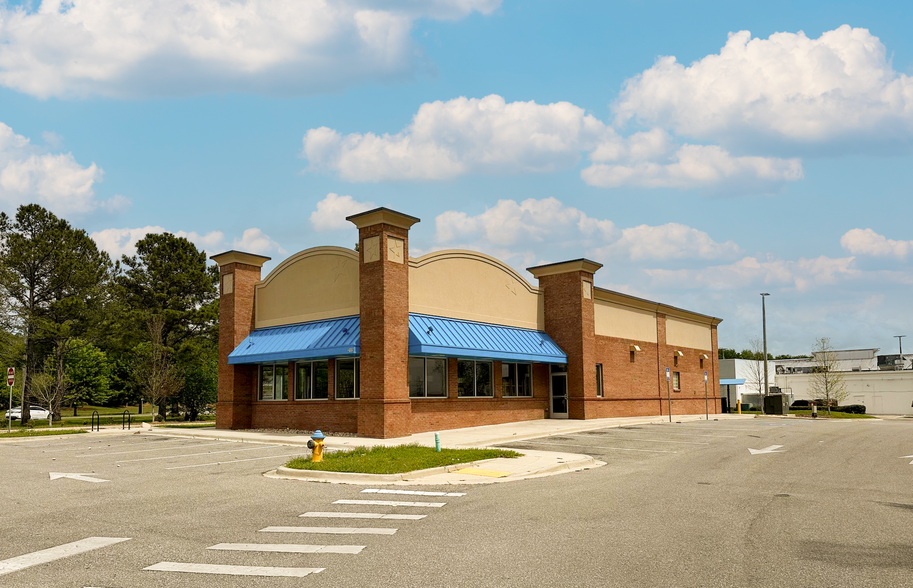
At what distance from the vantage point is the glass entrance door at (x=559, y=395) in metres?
34.1

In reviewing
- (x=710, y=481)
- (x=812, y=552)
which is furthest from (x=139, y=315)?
(x=812, y=552)

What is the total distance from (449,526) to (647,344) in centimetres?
3320

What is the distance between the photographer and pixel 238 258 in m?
32.2

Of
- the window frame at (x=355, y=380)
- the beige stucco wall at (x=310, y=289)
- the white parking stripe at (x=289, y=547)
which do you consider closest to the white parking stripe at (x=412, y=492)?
the white parking stripe at (x=289, y=547)

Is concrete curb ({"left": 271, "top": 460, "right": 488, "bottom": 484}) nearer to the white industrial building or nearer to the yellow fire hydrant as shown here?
the yellow fire hydrant

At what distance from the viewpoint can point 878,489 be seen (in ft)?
41.8

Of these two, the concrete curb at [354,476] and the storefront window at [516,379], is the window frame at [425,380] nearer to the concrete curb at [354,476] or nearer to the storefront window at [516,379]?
the storefront window at [516,379]

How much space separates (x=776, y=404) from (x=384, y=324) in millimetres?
31515

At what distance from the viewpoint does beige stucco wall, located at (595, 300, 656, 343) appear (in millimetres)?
36469

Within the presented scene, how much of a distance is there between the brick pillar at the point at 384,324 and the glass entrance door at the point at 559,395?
10502mm

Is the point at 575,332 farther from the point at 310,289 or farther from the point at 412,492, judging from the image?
the point at 412,492

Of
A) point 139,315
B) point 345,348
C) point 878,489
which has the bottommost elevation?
point 878,489

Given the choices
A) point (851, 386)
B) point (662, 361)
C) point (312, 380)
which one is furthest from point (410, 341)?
point (851, 386)

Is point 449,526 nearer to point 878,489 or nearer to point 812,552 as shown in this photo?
point 812,552
